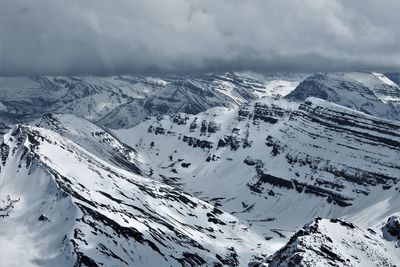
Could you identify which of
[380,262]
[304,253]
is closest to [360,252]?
[380,262]

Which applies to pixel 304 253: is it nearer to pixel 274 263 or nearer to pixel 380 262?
pixel 274 263

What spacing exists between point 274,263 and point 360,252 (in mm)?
30019

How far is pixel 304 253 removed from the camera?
17788 centimetres

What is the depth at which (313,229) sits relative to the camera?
197 metres

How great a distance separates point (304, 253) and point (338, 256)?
13.9m

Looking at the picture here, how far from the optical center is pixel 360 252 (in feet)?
639

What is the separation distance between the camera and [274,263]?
18725cm

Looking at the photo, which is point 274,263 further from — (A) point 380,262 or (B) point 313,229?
(A) point 380,262

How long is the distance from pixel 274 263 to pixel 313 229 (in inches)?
772

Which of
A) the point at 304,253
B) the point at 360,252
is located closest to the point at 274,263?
the point at 304,253

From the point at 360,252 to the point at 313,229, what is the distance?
16651mm

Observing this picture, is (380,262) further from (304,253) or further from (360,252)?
(304,253)

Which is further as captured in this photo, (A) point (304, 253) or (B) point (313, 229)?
(B) point (313, 229)

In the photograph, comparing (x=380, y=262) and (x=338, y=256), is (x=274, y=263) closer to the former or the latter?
(x=338, y=256)
